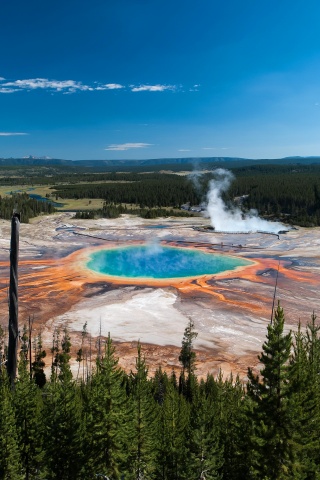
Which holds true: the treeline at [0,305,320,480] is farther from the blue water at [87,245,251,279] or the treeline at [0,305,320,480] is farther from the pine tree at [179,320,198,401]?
the blue water at [87,245,251,279]

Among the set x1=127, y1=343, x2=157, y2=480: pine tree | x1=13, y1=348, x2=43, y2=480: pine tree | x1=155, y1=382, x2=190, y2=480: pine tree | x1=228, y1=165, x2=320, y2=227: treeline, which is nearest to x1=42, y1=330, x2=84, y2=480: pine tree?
x1=13, y1=348, x2=43, y2=480: pine tree

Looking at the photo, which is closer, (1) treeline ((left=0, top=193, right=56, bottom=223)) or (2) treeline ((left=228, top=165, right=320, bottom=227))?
(1) treeline ((left=0, top=193, right=56, bottom=223))

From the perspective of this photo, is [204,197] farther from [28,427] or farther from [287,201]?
[28,427]

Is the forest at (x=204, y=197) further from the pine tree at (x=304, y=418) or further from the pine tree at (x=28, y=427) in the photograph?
the pine tree at (x=28, y=427)

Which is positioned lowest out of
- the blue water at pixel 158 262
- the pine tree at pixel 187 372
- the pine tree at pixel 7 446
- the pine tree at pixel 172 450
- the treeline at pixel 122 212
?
the pine tree at pixel 187 372

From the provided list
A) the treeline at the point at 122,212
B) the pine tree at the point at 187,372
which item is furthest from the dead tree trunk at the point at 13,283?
the treeline at the point at 122,212

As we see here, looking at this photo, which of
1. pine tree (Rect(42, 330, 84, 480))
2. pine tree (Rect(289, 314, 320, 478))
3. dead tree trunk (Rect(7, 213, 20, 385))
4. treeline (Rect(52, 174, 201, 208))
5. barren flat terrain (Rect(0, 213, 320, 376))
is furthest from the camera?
treeline (Rect(52, 174, 201, 208))
